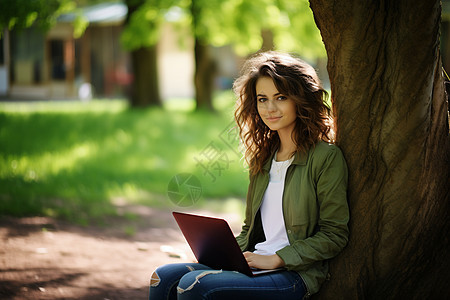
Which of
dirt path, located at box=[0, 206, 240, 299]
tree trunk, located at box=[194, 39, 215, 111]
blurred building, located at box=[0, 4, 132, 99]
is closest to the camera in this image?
dirt path, located at box=[0, 206, 240, 299]

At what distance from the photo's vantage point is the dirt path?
13.7ft

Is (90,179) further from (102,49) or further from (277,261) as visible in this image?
(102,49)

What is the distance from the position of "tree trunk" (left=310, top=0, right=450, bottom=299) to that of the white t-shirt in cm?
33

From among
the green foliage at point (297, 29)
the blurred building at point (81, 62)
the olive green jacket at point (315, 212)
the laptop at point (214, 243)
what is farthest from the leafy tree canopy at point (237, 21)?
the blurred building at point (81, 62)

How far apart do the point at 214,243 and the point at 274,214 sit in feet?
1.29

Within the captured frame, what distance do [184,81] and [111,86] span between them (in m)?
3.81

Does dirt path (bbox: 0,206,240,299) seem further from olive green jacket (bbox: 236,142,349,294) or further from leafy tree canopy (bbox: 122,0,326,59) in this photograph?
leafy tree canopy (bbox: 122,0,326,59)

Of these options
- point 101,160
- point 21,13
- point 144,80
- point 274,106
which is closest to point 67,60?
point 144,80

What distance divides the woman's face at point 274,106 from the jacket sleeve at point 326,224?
12.7 inches

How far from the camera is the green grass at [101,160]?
7691mm

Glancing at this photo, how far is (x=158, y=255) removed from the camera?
531 cm

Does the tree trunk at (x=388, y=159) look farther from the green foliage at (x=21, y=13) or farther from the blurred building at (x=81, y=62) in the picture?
the blurred building at (x=81, y=62)

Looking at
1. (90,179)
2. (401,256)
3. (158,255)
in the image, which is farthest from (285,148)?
(90,179)

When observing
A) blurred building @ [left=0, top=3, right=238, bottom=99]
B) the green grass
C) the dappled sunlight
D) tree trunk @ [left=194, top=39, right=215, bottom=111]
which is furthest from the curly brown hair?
blurred building @ [left=0, top=3, right=238, bottom=99]
